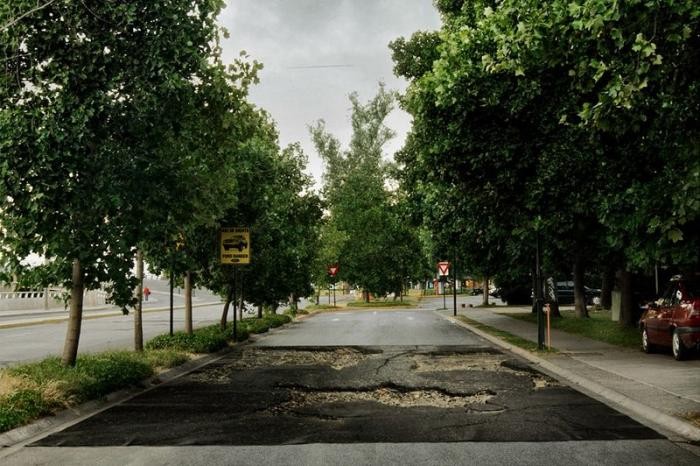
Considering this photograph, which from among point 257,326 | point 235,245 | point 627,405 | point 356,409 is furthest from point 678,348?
point 257,326

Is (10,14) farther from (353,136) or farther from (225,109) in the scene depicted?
(353,136)

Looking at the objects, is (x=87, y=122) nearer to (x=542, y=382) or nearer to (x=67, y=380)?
(x=67, y=380)

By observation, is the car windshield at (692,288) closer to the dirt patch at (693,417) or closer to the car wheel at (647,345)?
the car wheel at (647,345)

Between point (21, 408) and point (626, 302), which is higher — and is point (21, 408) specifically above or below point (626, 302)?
below

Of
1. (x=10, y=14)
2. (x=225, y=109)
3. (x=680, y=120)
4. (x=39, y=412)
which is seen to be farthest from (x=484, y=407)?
(x=10, y=14)

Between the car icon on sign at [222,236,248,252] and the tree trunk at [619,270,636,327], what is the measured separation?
12.0 meters

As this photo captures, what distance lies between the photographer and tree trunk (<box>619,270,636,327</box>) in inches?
850

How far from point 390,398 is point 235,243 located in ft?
30.8

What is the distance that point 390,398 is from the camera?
1020 centimetres

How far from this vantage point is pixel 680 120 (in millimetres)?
9875

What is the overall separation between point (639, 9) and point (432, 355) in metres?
11.2

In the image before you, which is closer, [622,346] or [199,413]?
[199,413]

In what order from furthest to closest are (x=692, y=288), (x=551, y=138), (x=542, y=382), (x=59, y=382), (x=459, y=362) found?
(x=551, y=138), (x=459, y=362), (x=692, y=288), (x=542, y=382), (x=59, y=382)

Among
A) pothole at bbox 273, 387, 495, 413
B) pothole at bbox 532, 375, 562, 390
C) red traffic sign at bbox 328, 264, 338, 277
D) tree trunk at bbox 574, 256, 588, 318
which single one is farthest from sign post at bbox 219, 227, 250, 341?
red traffic sign at bbox 328, 264, 338, 277
